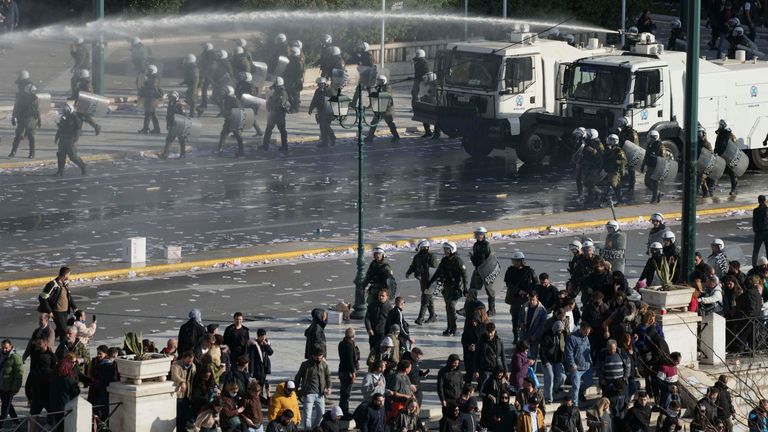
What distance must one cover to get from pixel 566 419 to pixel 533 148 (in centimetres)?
2003

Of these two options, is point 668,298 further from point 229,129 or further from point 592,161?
point 229,129

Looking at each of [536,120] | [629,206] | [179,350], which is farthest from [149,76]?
[179,350]

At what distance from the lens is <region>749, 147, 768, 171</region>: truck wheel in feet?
134

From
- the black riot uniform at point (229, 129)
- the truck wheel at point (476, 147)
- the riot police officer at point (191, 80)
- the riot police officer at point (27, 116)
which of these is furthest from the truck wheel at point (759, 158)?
the riot police officer at point (27, 116)

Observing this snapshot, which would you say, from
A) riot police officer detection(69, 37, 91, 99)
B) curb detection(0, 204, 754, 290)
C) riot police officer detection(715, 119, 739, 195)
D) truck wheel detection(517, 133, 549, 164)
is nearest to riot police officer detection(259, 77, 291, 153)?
truck wheel detection(517, 133, 549, 164)

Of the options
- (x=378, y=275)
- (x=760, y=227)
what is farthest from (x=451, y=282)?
(x=760, y=227)

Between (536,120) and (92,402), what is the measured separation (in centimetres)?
2055

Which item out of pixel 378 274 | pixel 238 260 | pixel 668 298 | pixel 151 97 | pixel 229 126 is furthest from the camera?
pixel 151 97

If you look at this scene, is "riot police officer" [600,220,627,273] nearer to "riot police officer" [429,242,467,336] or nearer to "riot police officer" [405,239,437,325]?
"riot police officer" [429,242,467,336]

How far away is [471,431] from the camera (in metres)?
20.9

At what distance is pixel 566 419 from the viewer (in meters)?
20.8

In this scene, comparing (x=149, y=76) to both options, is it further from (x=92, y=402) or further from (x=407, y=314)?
(x=92, y=402)

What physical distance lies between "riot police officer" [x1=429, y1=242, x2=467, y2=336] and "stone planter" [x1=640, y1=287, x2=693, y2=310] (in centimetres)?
277

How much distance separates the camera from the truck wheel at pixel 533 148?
40438 mm
